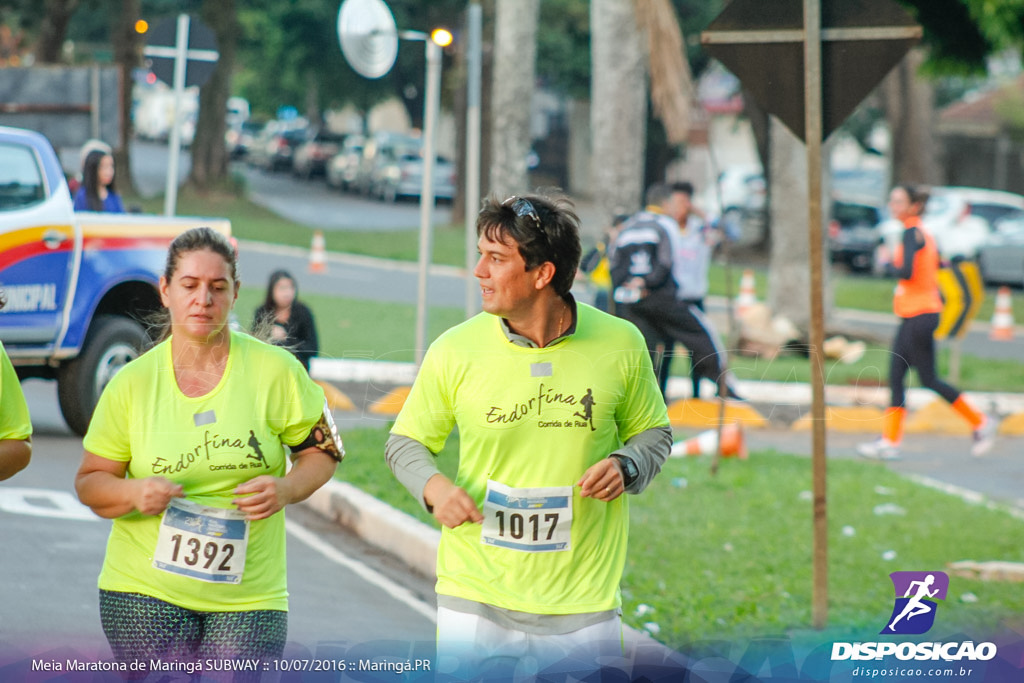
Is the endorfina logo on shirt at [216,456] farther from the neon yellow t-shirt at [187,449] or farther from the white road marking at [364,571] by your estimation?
the white road marking at [364,571]

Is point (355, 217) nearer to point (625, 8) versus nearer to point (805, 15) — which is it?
point (625, 8)

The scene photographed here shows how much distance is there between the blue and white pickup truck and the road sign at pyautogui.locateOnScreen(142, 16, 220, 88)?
1443mm

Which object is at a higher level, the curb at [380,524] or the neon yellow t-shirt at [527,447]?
the neon yellow t-shirt at [527,447]

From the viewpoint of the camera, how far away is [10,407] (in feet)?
12.7

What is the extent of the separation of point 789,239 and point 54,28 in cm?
2115

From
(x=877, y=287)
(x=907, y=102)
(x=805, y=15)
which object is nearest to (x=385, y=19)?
(x=805, y=15)

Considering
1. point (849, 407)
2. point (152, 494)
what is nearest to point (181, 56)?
point (849, 407)

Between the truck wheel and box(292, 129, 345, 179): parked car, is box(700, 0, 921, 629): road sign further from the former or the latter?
box(292, 129, 345, 179): parked car

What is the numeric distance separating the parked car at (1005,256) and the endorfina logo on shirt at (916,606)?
26751 mm

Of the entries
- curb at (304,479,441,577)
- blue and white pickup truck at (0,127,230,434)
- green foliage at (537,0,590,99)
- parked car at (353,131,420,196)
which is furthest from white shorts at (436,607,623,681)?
green foliage at (537,0,590,99)

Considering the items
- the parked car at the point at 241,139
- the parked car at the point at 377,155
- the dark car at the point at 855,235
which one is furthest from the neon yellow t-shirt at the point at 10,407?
the parked car at the point at 241,139

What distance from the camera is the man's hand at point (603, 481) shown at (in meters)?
3.79

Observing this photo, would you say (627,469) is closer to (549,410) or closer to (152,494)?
(549,410)

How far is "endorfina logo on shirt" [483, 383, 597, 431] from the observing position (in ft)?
12.7
